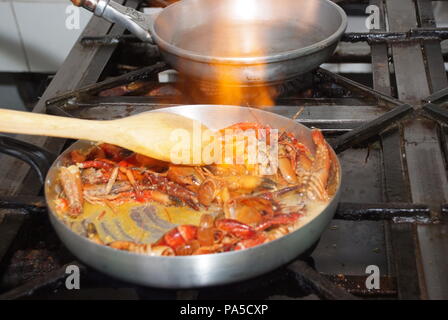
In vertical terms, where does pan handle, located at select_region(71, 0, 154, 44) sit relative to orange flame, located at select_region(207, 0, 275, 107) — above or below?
above

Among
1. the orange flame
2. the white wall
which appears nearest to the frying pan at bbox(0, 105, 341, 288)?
the orange flame

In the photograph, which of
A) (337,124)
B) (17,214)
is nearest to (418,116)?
(337,124)

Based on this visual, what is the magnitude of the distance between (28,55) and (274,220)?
2.60 m

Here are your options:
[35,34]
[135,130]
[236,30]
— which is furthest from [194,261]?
[35,34]

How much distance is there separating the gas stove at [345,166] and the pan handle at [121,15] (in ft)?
0.61

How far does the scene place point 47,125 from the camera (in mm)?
1319

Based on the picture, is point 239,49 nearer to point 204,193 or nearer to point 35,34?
point 204,193

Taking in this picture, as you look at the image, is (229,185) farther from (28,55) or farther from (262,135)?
(28,55)

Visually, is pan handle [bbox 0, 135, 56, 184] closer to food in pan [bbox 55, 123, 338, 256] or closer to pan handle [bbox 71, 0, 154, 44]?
food in pan [bbox 55, 123, 338, 256]

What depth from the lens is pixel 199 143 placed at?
1434 mm

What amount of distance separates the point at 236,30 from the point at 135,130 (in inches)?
33.4

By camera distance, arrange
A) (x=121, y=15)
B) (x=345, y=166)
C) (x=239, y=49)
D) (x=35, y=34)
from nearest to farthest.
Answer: (x=345, y=166), (x=121, y=15), (x=239, y=49), (x=35, y=34)

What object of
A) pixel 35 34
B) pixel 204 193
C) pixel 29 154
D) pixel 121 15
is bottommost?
pixel 204 193

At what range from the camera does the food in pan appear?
1.22m
